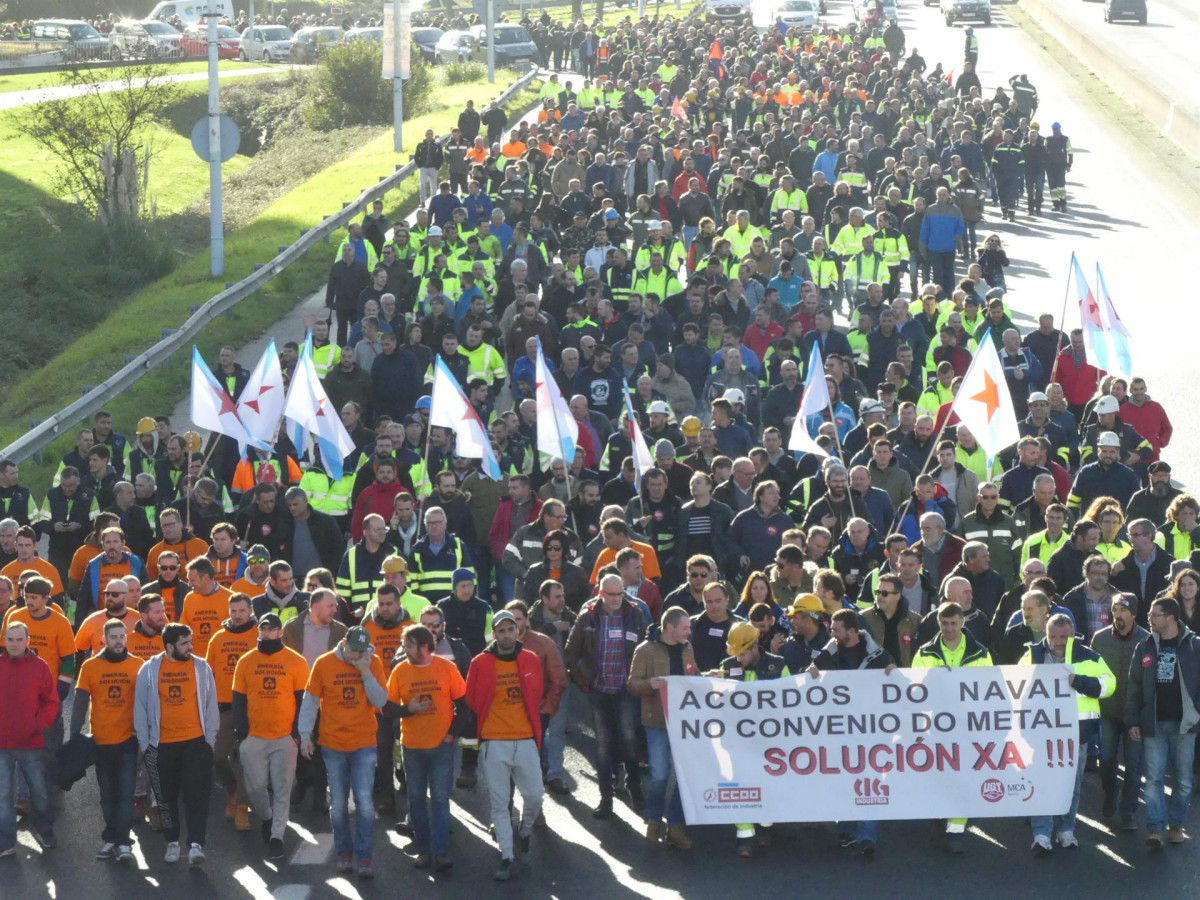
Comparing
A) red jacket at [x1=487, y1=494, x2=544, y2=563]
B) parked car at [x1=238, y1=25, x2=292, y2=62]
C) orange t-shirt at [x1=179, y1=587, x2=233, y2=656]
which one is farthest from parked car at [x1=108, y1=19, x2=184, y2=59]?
orange t-shirt at [x1=179, y1=587, x2=233, y2=656]

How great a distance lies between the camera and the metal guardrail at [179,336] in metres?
20.1

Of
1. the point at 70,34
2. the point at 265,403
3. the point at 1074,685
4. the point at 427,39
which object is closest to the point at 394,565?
the point at 265,403

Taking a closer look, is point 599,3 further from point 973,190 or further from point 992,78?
point 973,190

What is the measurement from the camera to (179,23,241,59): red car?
7128 cm

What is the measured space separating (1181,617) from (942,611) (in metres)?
1.69

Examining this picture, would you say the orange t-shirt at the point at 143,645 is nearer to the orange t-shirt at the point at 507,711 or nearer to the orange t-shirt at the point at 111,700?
the orange t-shirt at the point at 111,700

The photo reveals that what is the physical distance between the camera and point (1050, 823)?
11406mm

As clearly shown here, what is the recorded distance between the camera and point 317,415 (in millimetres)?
15672

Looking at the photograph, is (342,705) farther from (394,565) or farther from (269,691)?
(394,565)

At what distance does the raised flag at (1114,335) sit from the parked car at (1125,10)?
5259 cm

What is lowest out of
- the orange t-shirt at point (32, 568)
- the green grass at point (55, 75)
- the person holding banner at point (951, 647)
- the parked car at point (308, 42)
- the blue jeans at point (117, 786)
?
the green grass at point (55, 75)

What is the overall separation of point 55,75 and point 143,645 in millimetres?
51425

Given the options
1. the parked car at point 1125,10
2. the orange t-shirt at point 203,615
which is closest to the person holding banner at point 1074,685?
the orange t-shirt at point 203,615

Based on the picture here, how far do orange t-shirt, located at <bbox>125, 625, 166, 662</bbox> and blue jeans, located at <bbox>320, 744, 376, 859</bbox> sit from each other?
1463mm
